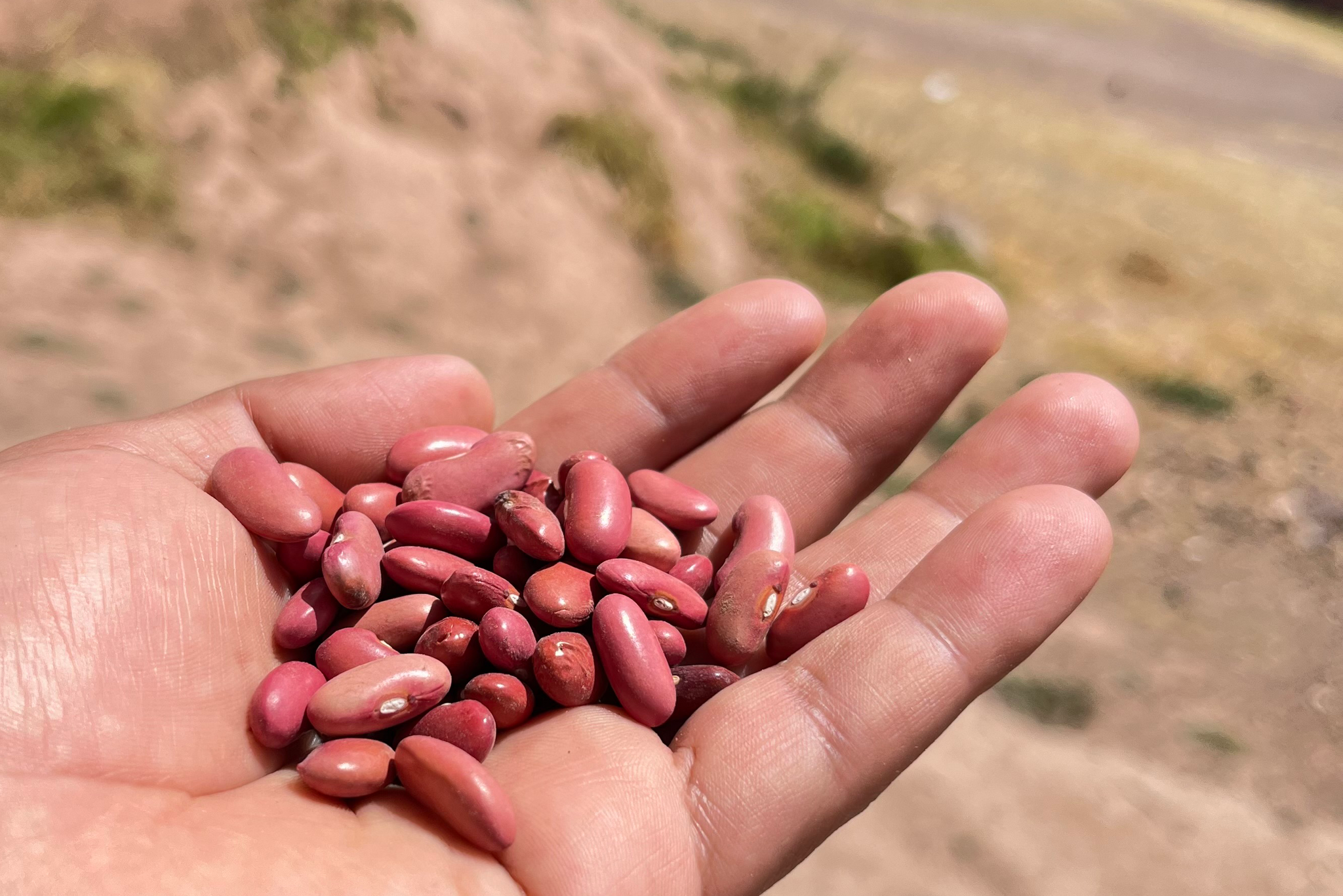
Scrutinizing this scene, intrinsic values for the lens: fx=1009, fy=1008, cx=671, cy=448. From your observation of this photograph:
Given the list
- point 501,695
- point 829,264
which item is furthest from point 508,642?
point 829,264

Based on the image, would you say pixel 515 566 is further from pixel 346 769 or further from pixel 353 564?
pixel 346 769

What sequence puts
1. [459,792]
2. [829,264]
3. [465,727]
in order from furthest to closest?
1. [829,264]
2. [465,727]
3. [459,792]

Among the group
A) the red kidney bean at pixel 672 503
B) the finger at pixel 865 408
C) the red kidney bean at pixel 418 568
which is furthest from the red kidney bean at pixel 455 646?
the finger at pixel 865 408

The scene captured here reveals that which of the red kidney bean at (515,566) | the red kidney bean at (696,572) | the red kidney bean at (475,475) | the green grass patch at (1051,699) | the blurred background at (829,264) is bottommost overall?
the green grass patch at (1051,699)

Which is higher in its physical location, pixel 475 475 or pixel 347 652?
pixel 475 475

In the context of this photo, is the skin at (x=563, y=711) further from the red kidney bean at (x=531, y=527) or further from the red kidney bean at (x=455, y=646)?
the red kidney bean at (x=531, y=527)
